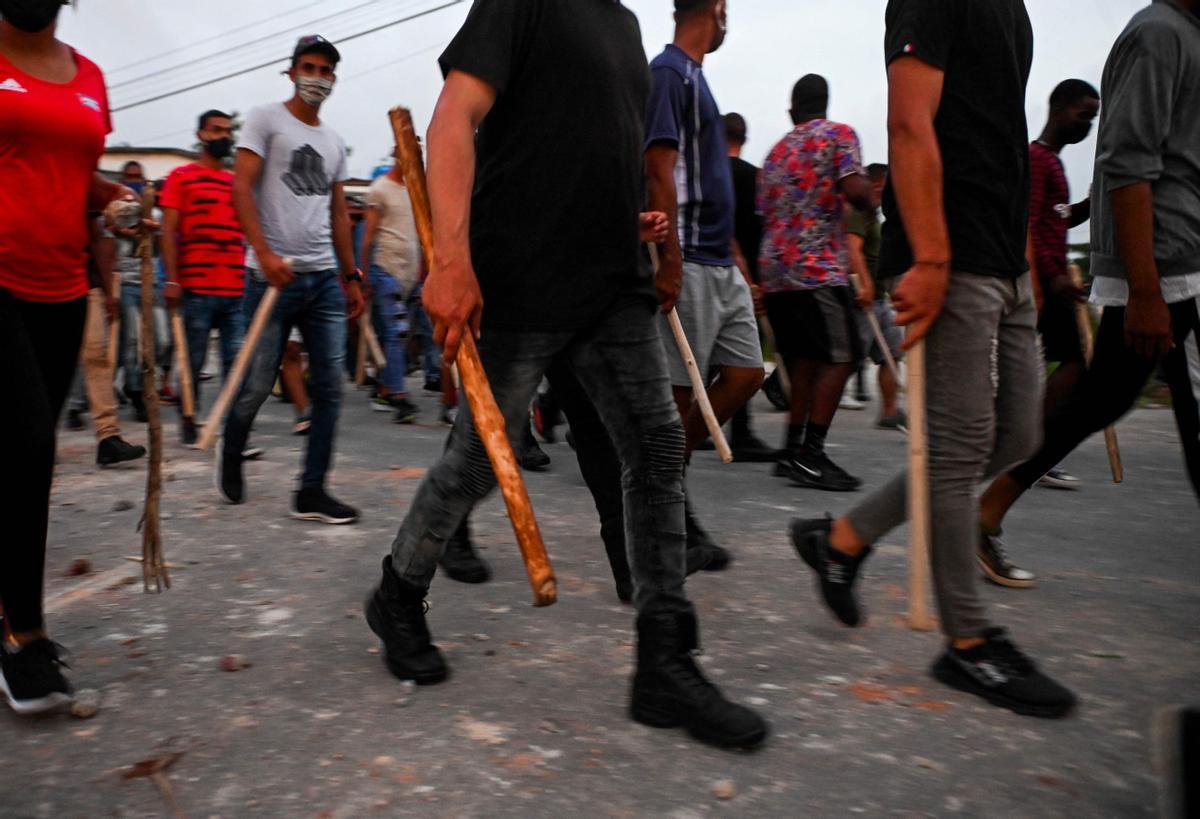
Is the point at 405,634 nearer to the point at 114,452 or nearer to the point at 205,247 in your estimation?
the point at 114,452

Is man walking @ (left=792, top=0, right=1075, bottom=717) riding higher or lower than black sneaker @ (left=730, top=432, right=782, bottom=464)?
higher

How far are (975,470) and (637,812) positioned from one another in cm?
134

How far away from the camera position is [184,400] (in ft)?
23.7

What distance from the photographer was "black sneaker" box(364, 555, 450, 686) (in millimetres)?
3055

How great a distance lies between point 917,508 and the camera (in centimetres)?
285

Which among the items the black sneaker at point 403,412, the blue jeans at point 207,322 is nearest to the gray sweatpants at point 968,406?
the blue jeans at point 207,322

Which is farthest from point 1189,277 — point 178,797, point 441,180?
point 178,797

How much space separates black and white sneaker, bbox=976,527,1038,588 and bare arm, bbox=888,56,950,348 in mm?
1512

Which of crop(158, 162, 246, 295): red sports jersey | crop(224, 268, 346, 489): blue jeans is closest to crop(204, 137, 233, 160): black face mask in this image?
crop(158, 162, 246, 295): red sports jersey

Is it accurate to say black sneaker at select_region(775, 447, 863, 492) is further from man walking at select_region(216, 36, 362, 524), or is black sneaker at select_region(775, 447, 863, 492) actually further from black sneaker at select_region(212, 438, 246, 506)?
black sneaker at select_region(212, 438, 246, 506)

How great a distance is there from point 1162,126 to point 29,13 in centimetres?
323

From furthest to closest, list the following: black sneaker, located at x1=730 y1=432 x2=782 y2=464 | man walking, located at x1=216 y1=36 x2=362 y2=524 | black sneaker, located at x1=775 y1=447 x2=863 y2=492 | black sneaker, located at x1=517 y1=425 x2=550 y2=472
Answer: black sneaker, located at x1=730 y1=432 x2=782 y2=464, black sneaker, located at x1=517 y1=425 x2=550 y2=472, black sneaker, located at x1=775 y1=447 x2=863 y2=492, man walking, located at x1=216 y1=36 x2=362 y2=524

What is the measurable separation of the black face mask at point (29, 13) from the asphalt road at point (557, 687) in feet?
5.98

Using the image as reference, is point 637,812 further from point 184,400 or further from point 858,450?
point 184,400
